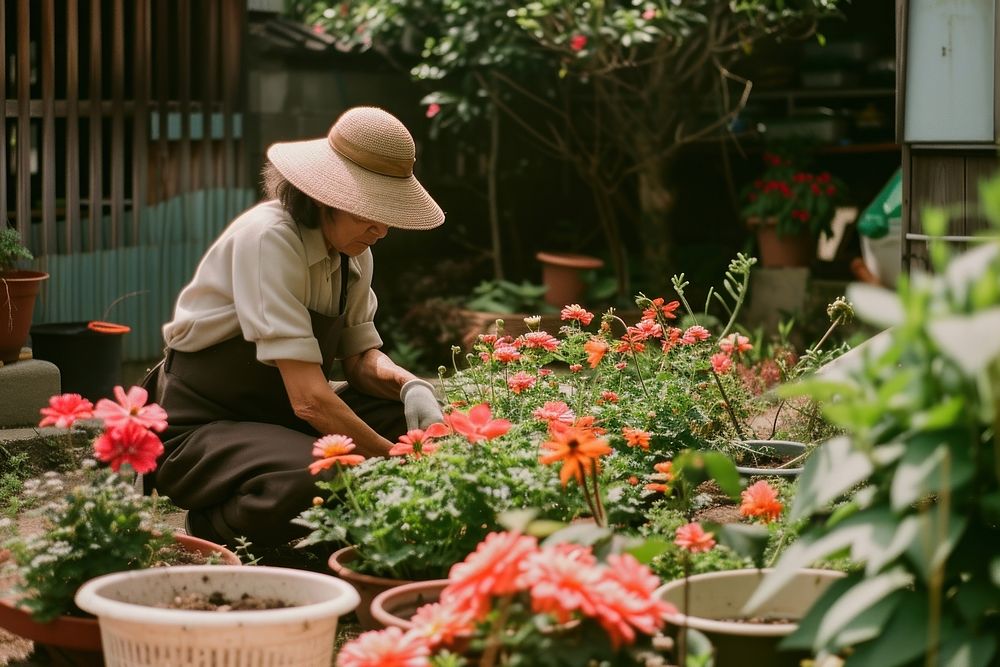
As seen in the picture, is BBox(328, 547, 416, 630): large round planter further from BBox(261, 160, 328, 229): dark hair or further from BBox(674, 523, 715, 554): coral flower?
BBox(261, 160, 328, 229): dark hair

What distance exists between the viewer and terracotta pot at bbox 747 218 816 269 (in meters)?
9.00

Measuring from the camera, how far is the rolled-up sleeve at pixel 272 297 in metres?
3.74

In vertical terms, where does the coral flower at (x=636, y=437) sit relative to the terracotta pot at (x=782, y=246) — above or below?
above

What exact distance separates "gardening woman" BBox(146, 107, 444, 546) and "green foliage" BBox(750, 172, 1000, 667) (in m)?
1.83

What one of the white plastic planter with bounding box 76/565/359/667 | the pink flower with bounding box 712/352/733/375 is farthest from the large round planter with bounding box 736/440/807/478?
the white plastic planter with bounding box 76/565/359/667

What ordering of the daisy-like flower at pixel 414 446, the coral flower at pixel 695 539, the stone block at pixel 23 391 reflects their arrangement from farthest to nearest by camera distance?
the stone block at pixel 23 391 < the daisy-like flower at pixel 414 446 < the coral flower at pixel 695 539

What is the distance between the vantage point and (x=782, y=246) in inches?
356

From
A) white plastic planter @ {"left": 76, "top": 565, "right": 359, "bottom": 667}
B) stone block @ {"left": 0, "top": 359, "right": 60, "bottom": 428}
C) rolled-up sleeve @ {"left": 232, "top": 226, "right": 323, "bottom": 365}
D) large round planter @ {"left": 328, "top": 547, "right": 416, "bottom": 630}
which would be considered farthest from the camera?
stone block @ {"left": 0, "top": 359, "right": 60, "bottom": 428}

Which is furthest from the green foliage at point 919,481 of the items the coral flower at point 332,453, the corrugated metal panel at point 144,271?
the corrugated metal panel at point 144,271

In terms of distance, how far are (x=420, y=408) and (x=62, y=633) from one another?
1450 millimetres

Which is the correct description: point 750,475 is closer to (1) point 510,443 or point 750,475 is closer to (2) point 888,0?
(1) point 510,443

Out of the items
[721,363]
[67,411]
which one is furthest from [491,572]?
[721,363]

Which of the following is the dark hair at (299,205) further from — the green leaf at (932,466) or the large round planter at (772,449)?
the green leaf at (932,466)

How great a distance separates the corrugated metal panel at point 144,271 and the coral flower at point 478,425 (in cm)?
448
